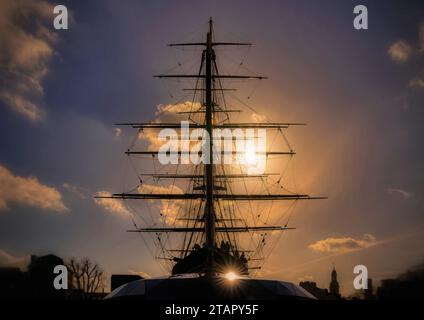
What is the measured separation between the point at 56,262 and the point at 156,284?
4301 inches

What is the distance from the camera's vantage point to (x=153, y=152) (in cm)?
5247

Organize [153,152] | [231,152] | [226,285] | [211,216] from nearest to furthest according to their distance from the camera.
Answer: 1. [226,285]
2. [211,216]
3. [153,152]
4. [231,152]

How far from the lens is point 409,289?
98188 mm

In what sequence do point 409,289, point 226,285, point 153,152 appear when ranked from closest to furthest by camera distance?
point 226,285 → point 153,152 → point 409,289

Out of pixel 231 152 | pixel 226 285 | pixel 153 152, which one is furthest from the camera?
pixel 231 152
